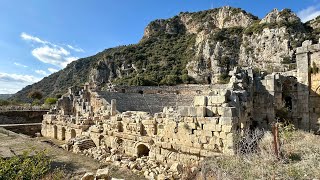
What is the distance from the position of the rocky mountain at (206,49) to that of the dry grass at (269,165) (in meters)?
32.6

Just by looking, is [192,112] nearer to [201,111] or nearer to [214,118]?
[201,111]

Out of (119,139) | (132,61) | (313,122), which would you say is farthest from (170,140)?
(132,61)

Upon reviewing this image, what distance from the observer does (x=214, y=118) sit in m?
7.82

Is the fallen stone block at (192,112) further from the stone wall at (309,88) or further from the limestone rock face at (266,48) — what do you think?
the limestone rock face at (266,48)

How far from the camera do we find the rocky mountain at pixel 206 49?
55.2m

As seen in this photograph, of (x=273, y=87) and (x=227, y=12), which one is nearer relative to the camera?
(x=273, y=87)

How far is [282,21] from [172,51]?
35.5m

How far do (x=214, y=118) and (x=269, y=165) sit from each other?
255 centimetres

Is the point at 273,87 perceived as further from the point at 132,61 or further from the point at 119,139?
the point at 132,61

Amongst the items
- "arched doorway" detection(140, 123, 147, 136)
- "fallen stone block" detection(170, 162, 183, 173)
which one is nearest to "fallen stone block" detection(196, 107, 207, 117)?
"fallen stone block" detection(170, 162, 183, 173)

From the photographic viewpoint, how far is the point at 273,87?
1219 centimetres

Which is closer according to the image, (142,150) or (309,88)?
(142,150)

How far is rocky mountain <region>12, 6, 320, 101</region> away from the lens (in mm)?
55219

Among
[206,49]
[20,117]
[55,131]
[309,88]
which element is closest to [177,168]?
[309,88]
